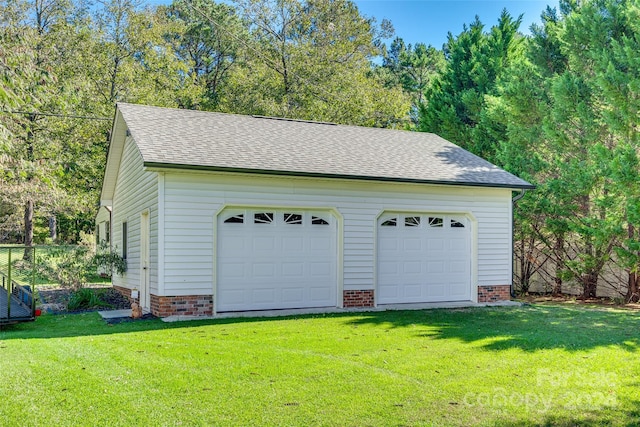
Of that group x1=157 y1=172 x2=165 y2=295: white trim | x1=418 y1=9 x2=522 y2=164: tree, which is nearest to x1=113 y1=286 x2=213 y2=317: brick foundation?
x1=157 y1=172 x2=165 y2=295: white trim

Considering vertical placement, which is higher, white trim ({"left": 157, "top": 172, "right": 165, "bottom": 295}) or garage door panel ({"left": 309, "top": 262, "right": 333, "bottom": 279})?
white trim ({"left": 157, "top": 172, "right": 165, "bottom": 295})

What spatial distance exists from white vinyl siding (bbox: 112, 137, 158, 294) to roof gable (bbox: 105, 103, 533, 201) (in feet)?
2.66

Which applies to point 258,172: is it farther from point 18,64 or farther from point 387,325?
point 18,64

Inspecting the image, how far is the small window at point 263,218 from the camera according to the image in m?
11.0

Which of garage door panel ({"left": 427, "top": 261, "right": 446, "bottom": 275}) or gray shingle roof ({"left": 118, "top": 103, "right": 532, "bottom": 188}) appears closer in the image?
gray shingle roof ({"left": 118, "top": 103, "right": 532, "bottom": 188})

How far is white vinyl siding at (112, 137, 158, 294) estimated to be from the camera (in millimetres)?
10625

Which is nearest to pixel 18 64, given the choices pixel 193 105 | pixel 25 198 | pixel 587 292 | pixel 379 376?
pixel 379 376

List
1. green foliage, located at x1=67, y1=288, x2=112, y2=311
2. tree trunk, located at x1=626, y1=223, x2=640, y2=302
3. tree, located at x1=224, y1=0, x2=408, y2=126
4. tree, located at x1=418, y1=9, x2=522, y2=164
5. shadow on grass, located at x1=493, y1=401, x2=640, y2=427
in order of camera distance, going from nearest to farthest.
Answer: shadow on grass, located at x1=493, y1=401, x2=640, y2=427 < green foliage, located at x1=67, y1=288, x2=112, y2=311 < tree trunk, located at x1=626, y1=223, x2=640, y2=302 < tree, located at x1=418, y1=9, x2=522, y2=164 < tree, located at x1=224, y1=0, x2=408, y2=126

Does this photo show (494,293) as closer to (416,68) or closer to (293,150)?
(293,150)

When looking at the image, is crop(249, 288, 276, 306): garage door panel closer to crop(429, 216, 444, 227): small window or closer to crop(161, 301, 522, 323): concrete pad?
crop(161, 301, 522, 323): concrete pad

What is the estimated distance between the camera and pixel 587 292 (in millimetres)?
15211

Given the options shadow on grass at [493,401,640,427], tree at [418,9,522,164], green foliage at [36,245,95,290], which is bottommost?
shadow on grass at [493,401,640,427]

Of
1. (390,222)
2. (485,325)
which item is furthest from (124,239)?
(485,325)

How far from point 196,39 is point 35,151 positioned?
15.8m
